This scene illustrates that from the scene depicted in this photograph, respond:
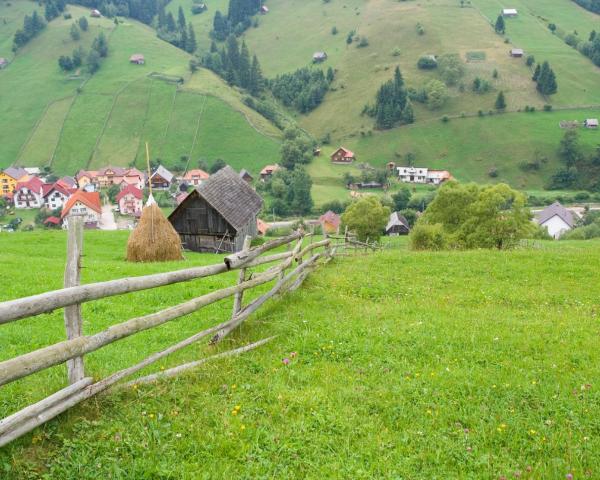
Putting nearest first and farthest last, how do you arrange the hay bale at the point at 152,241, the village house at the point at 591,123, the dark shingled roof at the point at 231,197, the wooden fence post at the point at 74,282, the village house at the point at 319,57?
1. the wooden fence post at the point at 74,282
2. the hay bale at the point at 152,241
3. the dark shingled roof at the point at 231,197
4. the village house at the point at 591,123
5. the village house at the point at 319,57

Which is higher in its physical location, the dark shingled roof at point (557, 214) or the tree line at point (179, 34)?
the tree line at point (179, 34)

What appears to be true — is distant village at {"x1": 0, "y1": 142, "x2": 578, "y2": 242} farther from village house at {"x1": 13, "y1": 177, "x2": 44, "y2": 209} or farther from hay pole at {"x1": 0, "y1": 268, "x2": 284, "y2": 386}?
hay pole at {"x1": 0, "y1": 268, "x2": 284, "y2": 386}

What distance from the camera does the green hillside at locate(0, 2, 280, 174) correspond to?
11244cm

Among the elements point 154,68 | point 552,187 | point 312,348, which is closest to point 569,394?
point 312,348

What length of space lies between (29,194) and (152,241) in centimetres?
8008

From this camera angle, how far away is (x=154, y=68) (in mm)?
144250

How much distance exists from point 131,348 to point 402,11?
194164 mm

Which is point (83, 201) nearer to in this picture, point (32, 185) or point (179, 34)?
point (32, 185)

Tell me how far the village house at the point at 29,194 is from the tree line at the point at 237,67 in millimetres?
73692

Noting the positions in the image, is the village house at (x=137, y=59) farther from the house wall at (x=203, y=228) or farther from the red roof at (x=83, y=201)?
the house wall at (x=203, y=228)

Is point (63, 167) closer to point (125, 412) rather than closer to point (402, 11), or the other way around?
point (125, 412)

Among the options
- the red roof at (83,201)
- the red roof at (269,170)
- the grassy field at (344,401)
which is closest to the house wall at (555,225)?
the red roof at (269,170)

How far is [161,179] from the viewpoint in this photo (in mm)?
104500

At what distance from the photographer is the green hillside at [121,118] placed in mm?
112438
